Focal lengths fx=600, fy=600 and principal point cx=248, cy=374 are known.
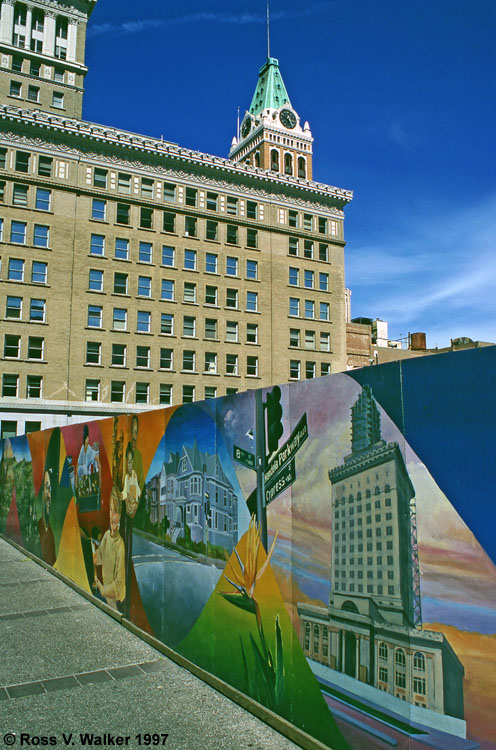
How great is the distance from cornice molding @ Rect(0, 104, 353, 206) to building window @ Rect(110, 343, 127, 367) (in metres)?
16.9

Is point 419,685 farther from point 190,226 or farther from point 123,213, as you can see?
point 190,226

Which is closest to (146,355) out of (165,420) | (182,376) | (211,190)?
(182,376)

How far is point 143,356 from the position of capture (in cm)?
5275

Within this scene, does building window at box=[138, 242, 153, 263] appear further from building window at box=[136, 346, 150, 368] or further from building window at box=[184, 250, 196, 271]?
building window at box=[136, 346, 150, 368]

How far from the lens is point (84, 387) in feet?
161

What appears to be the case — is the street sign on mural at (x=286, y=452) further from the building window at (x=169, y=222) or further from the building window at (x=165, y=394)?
the building window at (x=169, y=222)

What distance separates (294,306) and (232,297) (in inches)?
268

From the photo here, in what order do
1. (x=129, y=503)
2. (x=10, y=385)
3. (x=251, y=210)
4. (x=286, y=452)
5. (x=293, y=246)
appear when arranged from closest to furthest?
(x=286, y=452) → (x=129, y=503) → (x=10, y=385) → (x=251, y=210) → (x=293, y=246)

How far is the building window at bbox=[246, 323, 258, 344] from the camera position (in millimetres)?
57847

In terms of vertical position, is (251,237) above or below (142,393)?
above

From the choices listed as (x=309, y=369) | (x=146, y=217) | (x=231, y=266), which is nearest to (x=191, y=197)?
(x=146, y=217)

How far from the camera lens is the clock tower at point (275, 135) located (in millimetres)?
90938

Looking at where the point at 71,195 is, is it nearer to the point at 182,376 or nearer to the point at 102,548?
the point at 182,376

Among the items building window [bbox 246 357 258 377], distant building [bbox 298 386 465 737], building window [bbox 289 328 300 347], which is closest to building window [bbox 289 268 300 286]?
building window [bbox 289 328 300 347]
